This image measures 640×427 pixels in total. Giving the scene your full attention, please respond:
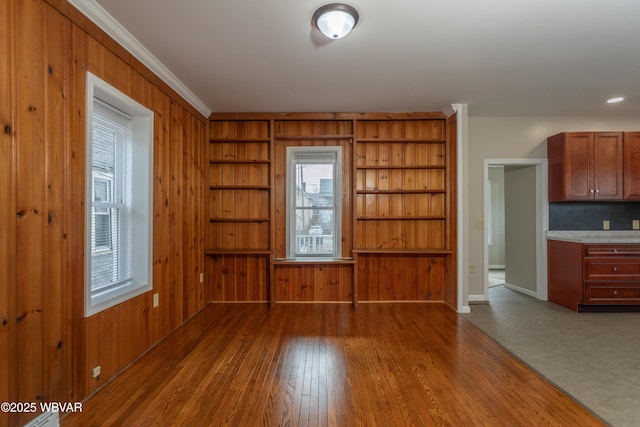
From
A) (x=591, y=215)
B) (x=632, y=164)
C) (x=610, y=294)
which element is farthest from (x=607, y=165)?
(x=610, y=294)

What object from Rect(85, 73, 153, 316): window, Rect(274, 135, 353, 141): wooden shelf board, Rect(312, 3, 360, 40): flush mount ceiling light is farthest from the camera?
Rect(274, 135, 353, 141): wooden shelf board

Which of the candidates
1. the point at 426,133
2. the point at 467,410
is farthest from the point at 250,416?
the point at 426,133

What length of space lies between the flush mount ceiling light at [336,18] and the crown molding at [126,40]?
140cm

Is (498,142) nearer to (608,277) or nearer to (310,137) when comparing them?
(608,277)

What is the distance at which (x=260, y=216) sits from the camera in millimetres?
4070

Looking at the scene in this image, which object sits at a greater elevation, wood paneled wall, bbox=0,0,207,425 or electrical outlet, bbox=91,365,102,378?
wood paneled wall, bbox=0,0,207,425

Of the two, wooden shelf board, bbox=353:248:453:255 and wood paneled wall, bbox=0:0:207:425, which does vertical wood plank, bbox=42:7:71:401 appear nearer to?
wood paneled wall, bbox=0:0:207:425

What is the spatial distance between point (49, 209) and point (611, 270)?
17.9 ft

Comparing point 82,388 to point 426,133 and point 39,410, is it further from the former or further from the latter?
point 426,133

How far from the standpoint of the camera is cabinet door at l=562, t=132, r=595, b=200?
3.81 metres

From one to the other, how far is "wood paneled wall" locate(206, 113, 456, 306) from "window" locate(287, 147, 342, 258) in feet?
0.41

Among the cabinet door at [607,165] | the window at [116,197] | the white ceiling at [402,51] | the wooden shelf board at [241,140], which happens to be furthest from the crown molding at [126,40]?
the cabinet door at [607,165]

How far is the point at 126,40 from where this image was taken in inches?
85.9

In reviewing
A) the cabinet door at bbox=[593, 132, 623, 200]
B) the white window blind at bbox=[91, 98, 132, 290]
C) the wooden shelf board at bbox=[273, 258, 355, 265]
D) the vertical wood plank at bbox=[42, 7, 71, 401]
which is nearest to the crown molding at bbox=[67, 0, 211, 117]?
the vertical wood plank at bbox=[42, 7, 71, 401]
